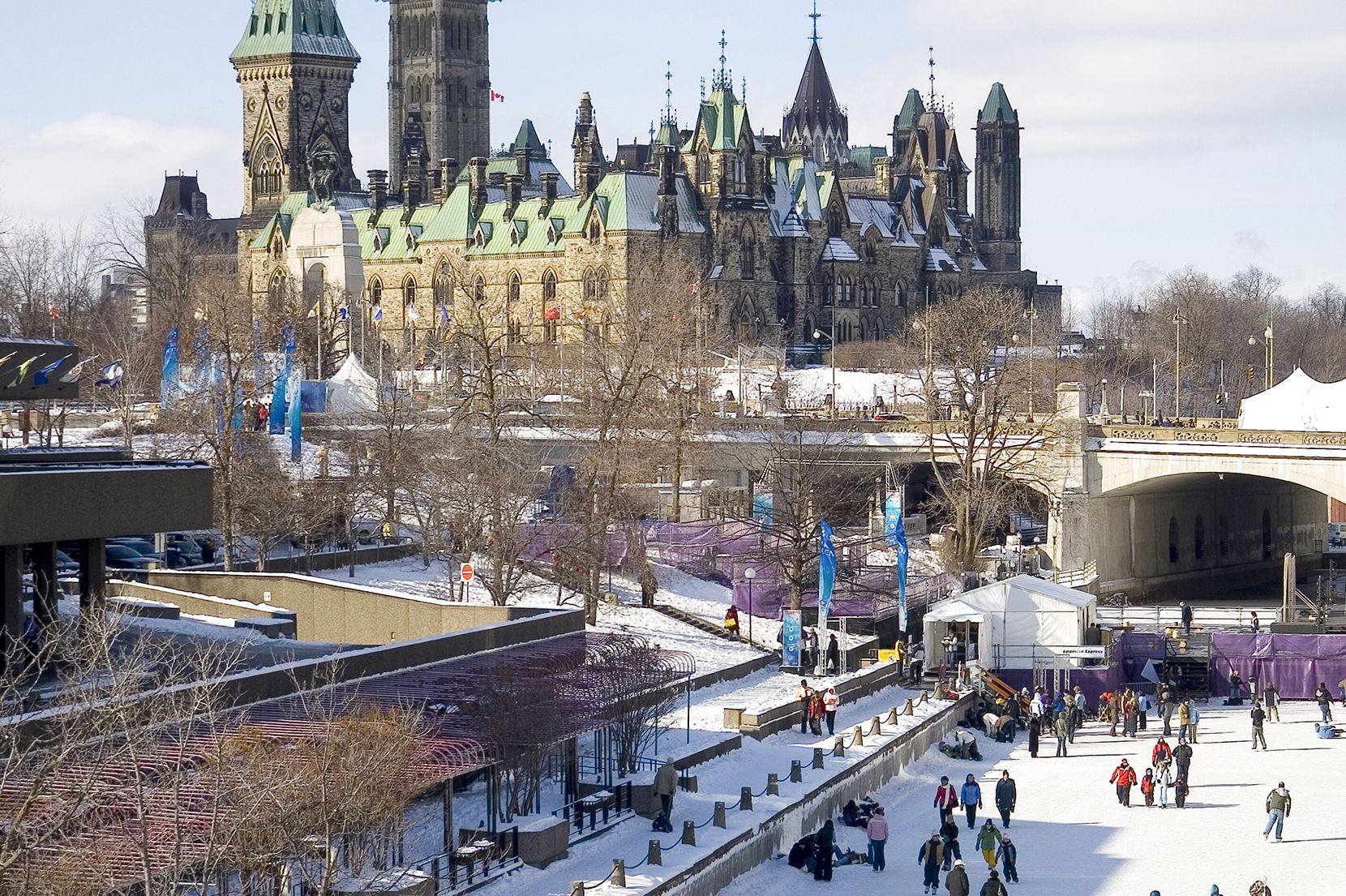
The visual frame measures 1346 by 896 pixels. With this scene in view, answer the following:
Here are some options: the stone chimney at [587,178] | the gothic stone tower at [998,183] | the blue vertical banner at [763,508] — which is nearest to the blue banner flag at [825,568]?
the blue vertical banner at [763,508]

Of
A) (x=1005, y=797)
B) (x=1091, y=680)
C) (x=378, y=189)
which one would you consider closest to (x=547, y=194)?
(x=378, y=189)

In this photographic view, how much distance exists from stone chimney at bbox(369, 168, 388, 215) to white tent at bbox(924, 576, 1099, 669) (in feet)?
291

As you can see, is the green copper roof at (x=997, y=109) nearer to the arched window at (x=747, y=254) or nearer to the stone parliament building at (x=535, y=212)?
the stone parliament building at (x=535, y=212)

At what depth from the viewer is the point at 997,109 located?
168m

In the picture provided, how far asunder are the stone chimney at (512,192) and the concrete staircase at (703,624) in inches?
2963

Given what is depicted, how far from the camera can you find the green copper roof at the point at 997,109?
168 m

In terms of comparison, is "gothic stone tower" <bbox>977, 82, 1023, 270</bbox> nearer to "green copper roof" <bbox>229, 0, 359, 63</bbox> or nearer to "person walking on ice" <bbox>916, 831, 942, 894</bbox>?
"green copper roof" <bbox>229, 0, 359, 63</bbox>

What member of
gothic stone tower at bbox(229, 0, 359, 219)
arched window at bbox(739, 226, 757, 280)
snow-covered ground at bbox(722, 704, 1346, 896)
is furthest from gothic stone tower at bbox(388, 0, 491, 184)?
snow-covered ground at bbox(722, 704, 1346, 896)

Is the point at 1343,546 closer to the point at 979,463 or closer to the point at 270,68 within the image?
the point at 979,463

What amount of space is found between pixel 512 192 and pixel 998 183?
5359 centimetres

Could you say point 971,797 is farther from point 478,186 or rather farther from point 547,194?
point 478,186

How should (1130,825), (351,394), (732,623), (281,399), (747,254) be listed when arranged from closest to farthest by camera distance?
(1130,825), (732,623), (281,399), (351,394), (747,254)

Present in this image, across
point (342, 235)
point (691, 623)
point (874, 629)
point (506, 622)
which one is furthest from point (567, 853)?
point (342, 235)

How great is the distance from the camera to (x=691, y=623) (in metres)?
51.0
